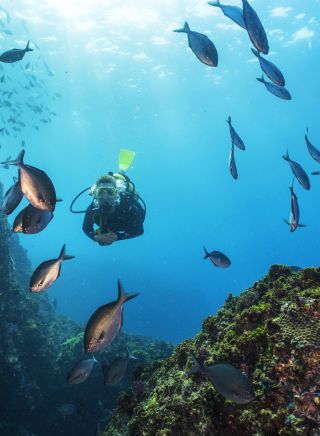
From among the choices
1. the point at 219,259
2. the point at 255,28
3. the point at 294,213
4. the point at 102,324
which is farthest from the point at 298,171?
the point at 102,324

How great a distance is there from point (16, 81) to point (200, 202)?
4260 inches

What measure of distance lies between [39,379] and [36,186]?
33.7 feet

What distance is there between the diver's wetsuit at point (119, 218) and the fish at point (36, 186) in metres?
3.75

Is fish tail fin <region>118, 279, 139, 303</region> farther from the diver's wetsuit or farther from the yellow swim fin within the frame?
the yellow swim fin

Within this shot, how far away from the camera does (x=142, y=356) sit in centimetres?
1135

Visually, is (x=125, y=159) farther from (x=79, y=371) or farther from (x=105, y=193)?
(x=79, y=371)

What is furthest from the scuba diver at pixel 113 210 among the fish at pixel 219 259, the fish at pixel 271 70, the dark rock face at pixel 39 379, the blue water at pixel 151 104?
the blue water at pixel 151 104

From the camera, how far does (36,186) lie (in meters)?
3.20

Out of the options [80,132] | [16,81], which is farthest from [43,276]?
[80,132]

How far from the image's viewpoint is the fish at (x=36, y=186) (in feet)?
10.5

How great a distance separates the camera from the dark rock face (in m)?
9.77

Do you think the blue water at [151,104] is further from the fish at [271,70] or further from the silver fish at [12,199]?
the fish at [271,70]

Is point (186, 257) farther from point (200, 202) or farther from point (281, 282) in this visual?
point (281, 282)

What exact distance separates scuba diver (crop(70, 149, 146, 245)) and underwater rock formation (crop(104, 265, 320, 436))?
3219mm
